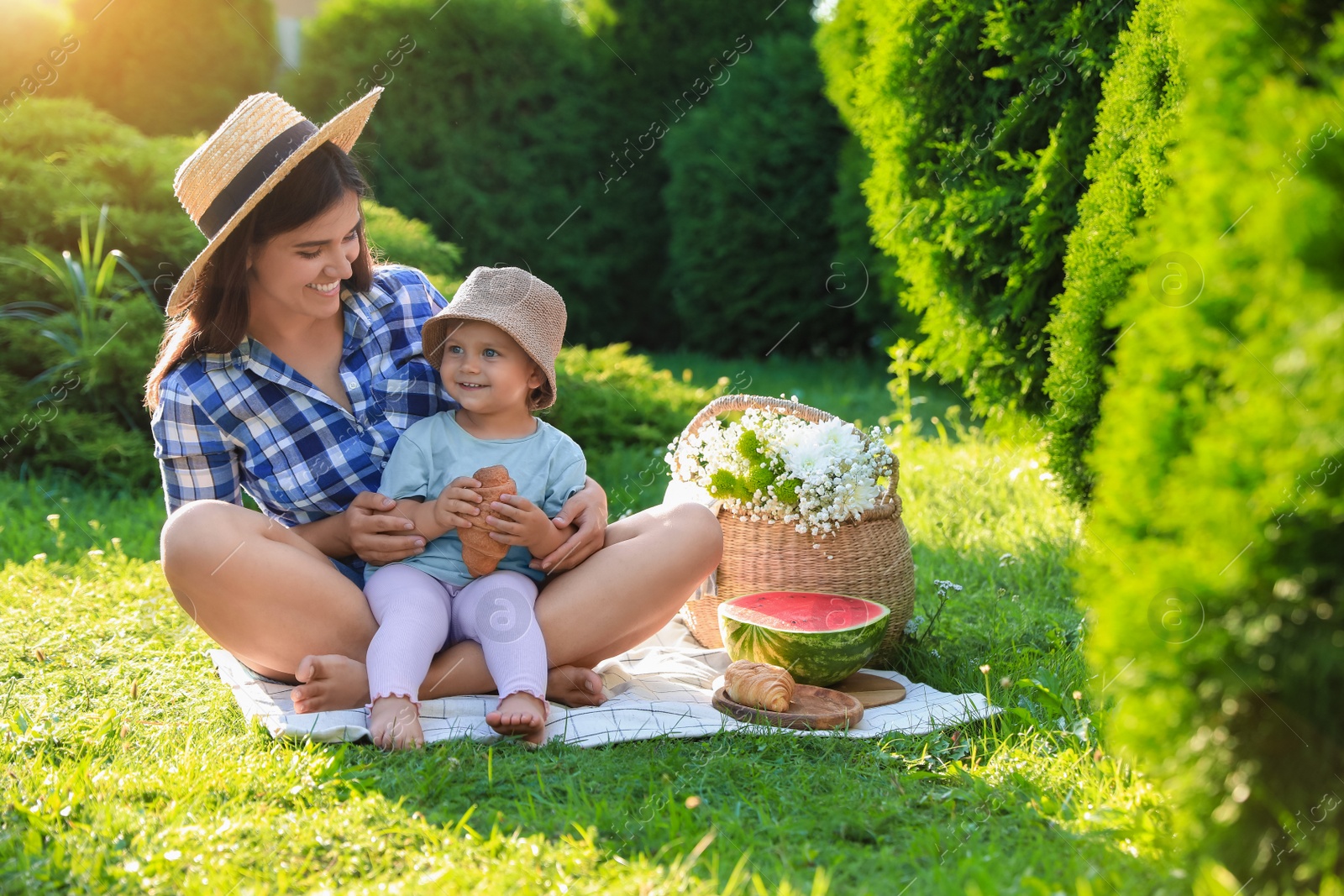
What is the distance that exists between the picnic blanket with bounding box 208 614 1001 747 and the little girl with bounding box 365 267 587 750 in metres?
0.11

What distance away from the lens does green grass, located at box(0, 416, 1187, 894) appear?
200 centimetres

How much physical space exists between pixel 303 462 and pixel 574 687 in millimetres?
977

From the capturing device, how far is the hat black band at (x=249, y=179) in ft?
9.42

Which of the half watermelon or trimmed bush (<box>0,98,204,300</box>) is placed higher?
trimmed bush (<box>0,98,204,300</box>)

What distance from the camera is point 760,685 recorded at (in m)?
2.87

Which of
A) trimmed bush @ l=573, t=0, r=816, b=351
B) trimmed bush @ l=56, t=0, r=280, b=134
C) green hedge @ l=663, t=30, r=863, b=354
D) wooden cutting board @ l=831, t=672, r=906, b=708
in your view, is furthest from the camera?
trimmed bush @ l=573, t=0, r=816, b=351

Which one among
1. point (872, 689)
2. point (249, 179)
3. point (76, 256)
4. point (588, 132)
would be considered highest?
point (588, 132)

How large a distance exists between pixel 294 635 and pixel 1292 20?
97.7 inches

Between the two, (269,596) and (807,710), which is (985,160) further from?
(269,596)

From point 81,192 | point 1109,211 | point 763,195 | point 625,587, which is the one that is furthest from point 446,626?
point 763,195

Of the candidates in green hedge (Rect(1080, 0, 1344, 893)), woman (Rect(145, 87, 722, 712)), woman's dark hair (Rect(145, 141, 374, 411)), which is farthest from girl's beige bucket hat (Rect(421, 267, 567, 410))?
green hedge (Rect(1080, 0, 1344, 893))

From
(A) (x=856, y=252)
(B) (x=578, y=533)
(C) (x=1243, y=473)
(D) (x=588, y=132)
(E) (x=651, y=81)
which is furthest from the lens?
(E) (x=651, y=81)

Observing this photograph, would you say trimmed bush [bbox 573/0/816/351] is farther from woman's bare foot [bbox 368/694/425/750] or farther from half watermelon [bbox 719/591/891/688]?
woman's bare foot [bbox 368/694/425/750]

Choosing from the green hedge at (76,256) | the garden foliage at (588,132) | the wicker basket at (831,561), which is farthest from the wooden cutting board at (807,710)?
the garden foliage at (588,132)
